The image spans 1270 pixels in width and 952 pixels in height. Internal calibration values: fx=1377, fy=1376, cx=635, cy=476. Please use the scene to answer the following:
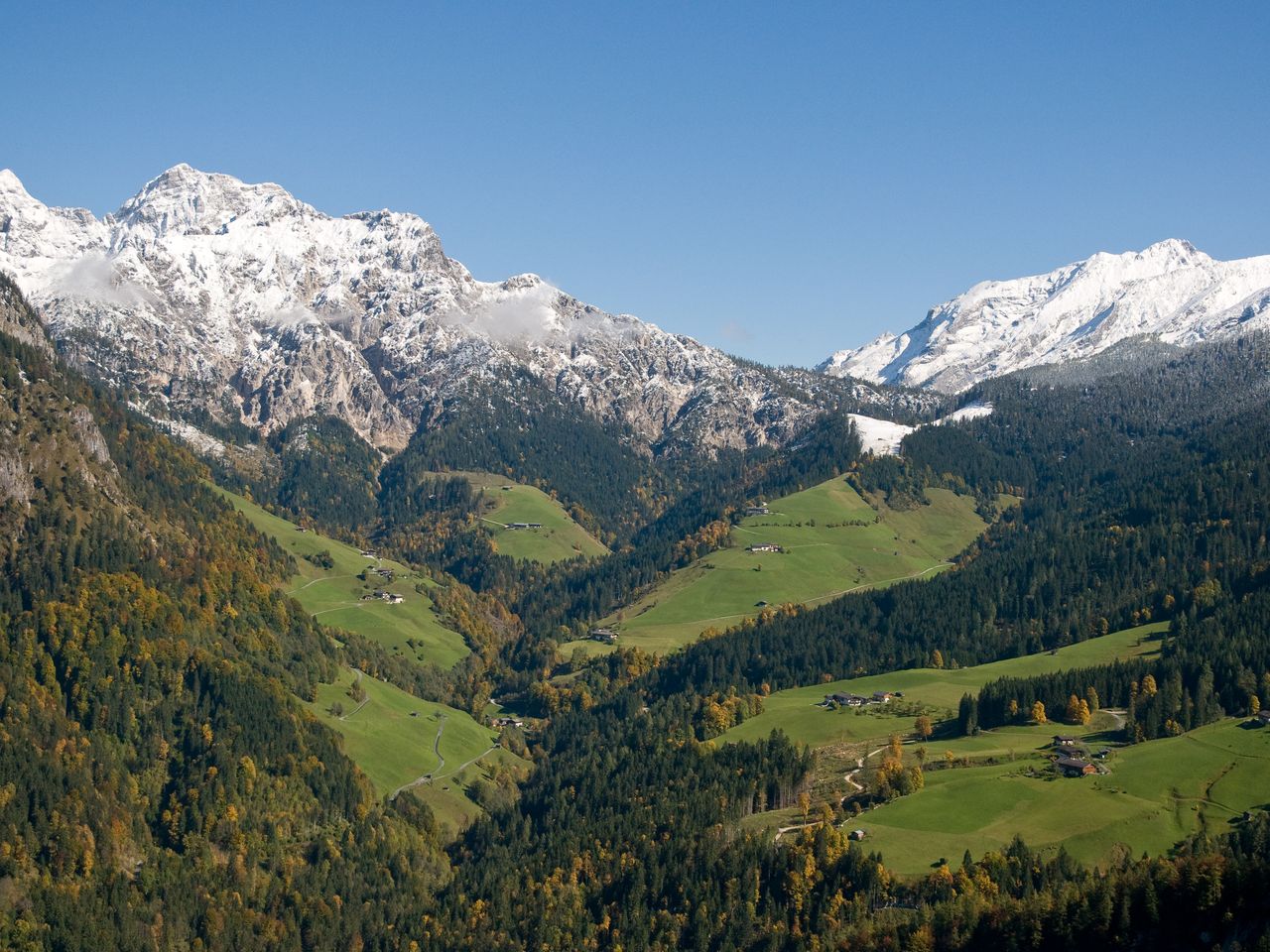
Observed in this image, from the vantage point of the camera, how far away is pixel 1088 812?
7210 inches

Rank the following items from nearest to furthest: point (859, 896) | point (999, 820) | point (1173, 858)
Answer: point (1173, 858)
point (859, 896)
point (999, 820)

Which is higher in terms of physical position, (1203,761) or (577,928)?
(1203,761)

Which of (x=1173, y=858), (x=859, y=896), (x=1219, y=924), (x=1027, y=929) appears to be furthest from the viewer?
(x=859, y=896)

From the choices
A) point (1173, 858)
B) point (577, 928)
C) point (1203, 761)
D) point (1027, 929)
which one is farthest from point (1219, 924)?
point (577, 928)

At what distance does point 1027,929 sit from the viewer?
14625 centimetres

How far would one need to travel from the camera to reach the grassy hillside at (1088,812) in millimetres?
175250

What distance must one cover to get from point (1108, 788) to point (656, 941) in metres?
66.2

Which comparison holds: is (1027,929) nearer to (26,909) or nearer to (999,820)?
(999,820)

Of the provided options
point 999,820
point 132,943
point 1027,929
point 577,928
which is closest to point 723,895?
point 577,928

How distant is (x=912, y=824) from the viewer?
632ft

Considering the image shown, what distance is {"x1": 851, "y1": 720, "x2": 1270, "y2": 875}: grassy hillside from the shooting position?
175250mm

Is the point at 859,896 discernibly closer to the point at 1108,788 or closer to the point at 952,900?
the point at 952,900

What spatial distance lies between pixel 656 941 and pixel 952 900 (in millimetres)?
46406

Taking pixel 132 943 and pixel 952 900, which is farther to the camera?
pixel 132 943
